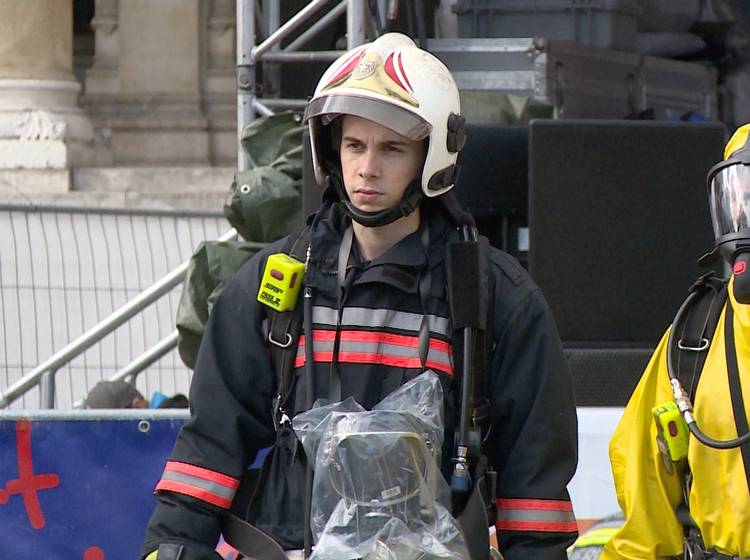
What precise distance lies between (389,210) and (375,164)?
0.09 metres

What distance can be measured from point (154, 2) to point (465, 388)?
28.4 ft

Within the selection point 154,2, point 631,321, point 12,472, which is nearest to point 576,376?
point 631,321

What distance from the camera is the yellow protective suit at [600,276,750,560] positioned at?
341 centimetres

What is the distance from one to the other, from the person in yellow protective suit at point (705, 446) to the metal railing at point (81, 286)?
16.5 ft

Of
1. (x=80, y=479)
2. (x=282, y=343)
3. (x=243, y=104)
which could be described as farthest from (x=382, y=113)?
(x=243, y=104)

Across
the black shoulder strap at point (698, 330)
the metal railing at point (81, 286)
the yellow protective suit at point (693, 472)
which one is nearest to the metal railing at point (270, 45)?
the metal railing at point (81, 286)

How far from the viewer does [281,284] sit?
3.24 meters

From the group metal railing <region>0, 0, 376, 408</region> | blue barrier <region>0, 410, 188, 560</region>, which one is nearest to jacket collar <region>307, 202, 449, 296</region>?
blue barrier <region>0, 410, 188, 560</region>

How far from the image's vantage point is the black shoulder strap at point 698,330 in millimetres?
3535

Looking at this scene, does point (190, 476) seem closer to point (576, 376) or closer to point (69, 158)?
point (576, 376)

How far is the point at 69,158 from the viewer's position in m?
10.5

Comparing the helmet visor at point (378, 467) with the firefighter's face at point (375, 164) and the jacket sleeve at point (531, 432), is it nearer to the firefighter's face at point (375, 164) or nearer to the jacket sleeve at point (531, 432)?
Result: the jacket sleeve at point (531, 432)

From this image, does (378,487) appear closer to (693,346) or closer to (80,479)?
(693,346)

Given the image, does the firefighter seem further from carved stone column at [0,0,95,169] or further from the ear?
carved stone column at [0,0,95,169]
